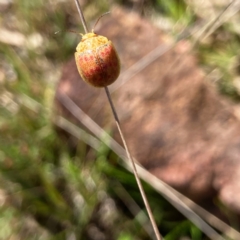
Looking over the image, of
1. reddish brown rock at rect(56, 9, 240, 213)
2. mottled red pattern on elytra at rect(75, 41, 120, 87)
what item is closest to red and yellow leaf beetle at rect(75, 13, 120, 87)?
mottled red pattern on elytra at rect(75, 41, 120, 87)

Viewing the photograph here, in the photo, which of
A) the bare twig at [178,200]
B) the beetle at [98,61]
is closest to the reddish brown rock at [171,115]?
the bare twig at [178,200]

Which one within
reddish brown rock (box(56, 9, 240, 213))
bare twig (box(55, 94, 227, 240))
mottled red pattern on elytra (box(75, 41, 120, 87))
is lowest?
bare twig (box(55, 94, 227, 240))

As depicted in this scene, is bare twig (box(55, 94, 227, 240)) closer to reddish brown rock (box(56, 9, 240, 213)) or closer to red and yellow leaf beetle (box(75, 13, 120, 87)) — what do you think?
reddish brown rock (box(56, 9, 240, 213))

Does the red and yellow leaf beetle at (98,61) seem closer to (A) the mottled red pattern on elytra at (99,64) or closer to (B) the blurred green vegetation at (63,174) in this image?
(A) the mottled red pattern on elytra at (99,64)

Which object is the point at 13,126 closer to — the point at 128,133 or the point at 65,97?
the point at 65,97

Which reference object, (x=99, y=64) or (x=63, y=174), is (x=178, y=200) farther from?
(x=99, y=64)

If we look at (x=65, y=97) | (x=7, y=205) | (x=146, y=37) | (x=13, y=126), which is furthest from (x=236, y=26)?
(x=7, y=205)
